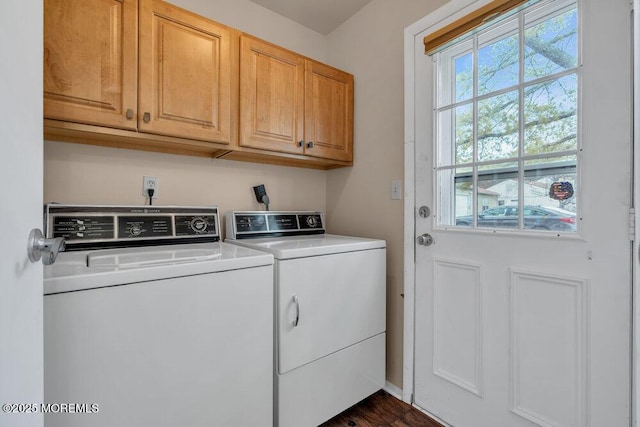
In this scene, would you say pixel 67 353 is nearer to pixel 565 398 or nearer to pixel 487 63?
pixel 565 398

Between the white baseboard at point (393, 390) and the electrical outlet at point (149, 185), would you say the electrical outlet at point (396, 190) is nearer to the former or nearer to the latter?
the white baseboard at point (393, 390)

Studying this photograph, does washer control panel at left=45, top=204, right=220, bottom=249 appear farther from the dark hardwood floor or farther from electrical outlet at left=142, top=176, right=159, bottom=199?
the dark hardwood floor

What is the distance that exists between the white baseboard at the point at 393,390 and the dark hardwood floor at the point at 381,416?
3 centimetres

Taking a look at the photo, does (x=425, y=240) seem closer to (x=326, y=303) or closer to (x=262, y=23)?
(x=326, y=303)

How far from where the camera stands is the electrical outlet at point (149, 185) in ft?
5.28

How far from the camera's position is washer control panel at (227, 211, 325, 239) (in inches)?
69.7

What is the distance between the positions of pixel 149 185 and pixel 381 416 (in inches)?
70.0

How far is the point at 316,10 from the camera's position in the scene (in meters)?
2.02

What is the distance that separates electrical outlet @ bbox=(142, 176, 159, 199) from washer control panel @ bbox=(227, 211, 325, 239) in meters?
0.41

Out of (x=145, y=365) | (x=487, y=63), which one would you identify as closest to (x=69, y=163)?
(x=145, y=365)

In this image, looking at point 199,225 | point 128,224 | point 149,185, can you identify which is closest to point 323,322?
point 199,225
